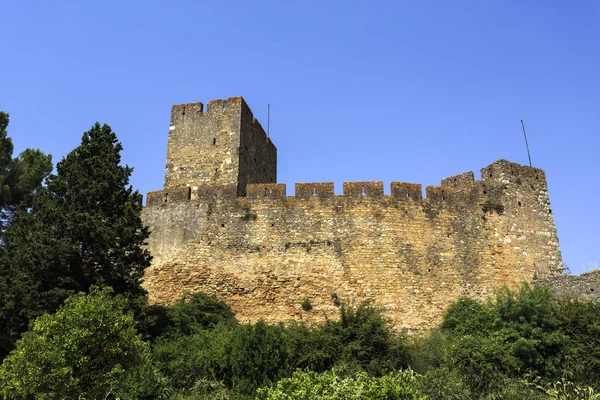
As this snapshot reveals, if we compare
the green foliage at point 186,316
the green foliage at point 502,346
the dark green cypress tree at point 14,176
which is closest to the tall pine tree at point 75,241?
the green foliage at point 186,316

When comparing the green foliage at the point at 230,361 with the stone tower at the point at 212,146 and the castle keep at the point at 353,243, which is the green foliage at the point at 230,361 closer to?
the castle keep at the point at 353,243

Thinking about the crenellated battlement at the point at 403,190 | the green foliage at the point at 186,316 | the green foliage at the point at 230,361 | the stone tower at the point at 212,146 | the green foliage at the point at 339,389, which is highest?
the stone tower at the point at 212,146

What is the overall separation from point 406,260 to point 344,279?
2313 mm

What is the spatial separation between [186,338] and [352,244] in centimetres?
674

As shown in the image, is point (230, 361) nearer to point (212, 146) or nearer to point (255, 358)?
point (255, 358)

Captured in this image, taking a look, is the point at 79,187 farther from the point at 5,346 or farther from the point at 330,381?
the point at 330,381

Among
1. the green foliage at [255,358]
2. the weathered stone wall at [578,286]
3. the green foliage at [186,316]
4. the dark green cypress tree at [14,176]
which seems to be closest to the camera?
the green foliage at [255,358]

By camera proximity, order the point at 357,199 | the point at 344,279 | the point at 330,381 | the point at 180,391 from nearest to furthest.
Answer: the point at 330,381 < the point at 180,391 < the point at 344,279 < the point at 357,199

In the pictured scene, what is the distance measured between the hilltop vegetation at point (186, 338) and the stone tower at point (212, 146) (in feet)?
17.0

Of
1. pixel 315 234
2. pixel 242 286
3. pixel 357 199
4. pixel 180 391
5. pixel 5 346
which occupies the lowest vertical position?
pixel 180 391

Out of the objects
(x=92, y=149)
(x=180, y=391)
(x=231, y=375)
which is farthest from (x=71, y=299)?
(x=92, y=149)

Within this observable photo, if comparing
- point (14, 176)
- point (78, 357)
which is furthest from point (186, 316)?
point (14, 176)

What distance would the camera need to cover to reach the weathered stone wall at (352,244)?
18828 mm

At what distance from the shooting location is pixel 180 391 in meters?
13.5
